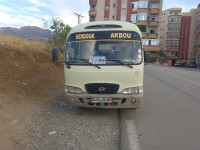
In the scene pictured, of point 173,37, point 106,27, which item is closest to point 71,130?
point 106,27

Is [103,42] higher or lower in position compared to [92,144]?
higher

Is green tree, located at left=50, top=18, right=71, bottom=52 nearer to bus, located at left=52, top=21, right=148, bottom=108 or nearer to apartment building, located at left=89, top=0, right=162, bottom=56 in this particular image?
bus, located at left=52, top=21, right=148, bottom=108

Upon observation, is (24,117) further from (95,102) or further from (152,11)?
(152,11)

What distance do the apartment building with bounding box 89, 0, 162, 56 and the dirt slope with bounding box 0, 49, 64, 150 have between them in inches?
1615

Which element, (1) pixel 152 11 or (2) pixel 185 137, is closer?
(2) pixel 185 137

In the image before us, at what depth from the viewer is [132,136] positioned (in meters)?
4.02

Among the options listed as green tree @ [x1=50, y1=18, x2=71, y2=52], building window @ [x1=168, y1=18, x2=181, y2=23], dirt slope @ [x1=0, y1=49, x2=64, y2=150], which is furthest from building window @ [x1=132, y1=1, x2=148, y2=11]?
dirt slope @ [x1=0, y1=49, x2=64, y2=150]

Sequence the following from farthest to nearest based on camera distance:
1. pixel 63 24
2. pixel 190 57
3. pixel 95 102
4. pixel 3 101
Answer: pixel 190 57
pixel 63 24
pixel 3 101
pixel 95 102

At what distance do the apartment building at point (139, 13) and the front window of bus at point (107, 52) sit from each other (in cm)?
4413

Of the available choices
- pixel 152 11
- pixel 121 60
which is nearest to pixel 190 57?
pixel 152 11

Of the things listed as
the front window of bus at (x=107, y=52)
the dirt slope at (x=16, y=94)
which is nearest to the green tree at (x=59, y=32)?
the dirt slope at (x=16, y=94)

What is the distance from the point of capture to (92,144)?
12.1 feet

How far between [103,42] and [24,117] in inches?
114

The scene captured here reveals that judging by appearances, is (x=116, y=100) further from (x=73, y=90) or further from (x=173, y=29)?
(x=173, y=29)
